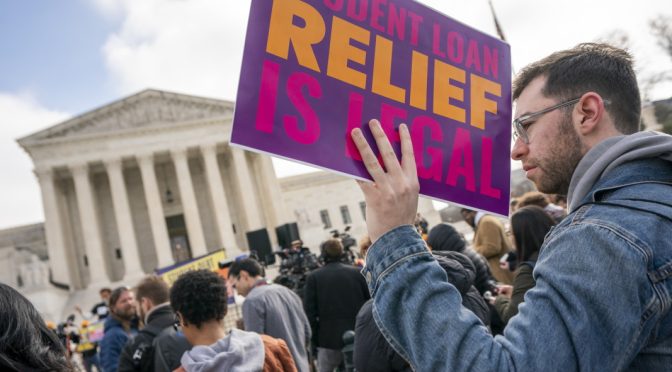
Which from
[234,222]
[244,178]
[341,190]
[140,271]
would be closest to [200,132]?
[244,178]

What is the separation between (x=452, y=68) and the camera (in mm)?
1864

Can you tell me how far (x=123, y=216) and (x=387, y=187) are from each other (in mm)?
38479

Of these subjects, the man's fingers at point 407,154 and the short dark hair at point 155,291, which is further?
the short dark hair at point 155,291

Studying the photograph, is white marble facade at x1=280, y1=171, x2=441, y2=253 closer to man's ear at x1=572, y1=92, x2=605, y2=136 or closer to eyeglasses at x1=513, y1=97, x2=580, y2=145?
eyeglasses at x1=513, y1=97, x2=580, y2=145

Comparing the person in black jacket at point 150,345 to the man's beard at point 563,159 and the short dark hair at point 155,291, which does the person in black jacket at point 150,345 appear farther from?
the man's beard at point 563,159

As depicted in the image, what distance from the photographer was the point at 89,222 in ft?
118

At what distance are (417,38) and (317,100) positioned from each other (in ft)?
1.66

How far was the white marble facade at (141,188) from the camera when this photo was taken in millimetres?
35688

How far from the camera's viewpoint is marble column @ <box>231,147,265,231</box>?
37.7 metres

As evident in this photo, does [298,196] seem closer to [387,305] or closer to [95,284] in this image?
[95,284]

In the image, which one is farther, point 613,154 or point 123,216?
point 123,216

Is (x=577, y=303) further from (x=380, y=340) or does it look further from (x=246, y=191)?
(x=246, y=191)

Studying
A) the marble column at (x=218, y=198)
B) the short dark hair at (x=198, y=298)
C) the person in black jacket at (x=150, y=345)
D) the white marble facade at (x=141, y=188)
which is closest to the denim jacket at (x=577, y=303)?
the short dark hair at (x=198, y=298)

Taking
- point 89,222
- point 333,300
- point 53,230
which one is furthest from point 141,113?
point 333,300
